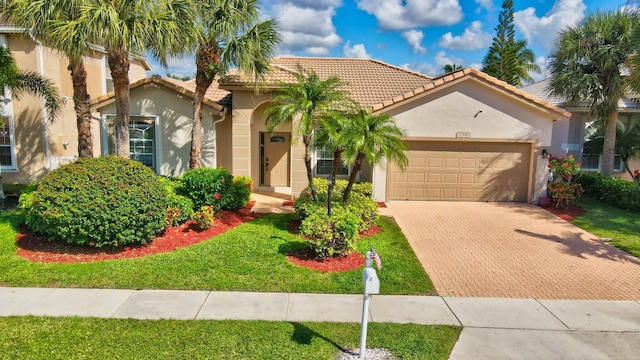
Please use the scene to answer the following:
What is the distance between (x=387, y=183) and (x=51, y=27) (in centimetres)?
1072

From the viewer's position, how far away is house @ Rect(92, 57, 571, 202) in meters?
14.0

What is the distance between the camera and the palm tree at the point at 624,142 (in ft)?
53.0

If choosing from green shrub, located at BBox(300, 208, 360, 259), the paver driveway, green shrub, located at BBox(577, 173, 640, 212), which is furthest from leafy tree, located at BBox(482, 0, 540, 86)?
green shrub, located at BBox(300, 208, 360, 259)

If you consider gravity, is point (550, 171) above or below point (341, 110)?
below

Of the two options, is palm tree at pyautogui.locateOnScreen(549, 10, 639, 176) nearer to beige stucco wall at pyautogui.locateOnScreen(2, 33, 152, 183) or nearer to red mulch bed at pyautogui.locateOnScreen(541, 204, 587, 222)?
red mulch bed at pyautogui.locateOnScreen(541, 204, 587, 222)

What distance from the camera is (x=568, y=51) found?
14734mm

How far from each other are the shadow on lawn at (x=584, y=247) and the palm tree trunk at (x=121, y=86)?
11.1m

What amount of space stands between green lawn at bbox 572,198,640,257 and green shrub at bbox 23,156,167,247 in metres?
11.2

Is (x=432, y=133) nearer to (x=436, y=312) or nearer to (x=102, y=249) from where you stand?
(x=436, y=312)

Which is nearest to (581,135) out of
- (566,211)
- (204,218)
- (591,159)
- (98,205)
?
(591,159)

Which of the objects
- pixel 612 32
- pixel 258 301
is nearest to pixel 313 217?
pixel 258 301

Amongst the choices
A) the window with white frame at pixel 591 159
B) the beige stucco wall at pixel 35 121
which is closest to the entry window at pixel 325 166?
the beige stucco wall at pixel 35 121

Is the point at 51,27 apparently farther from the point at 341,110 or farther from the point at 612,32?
the point at 612,32

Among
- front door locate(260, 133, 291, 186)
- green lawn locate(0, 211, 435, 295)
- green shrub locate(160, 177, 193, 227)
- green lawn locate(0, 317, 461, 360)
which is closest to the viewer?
green lawn locate(0, 317, 461, 360)
